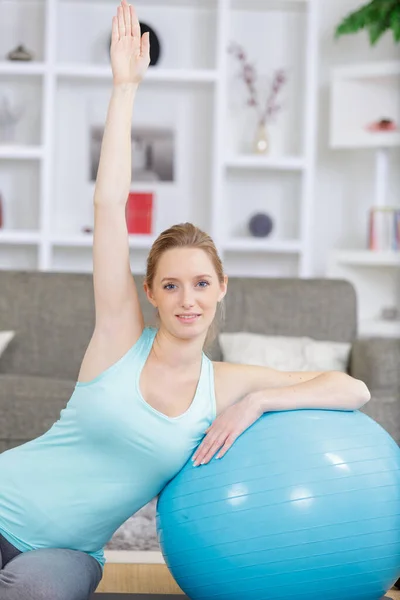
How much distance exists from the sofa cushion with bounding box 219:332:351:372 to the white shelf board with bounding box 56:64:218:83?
73.1 inches

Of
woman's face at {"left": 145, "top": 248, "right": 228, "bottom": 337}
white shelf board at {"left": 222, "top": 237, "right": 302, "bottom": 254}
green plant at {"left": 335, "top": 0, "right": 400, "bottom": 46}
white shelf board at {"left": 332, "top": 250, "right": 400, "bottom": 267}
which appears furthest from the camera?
white shelf board at {"left": 222, "top": 237, "right": 302, "bottom": 254}

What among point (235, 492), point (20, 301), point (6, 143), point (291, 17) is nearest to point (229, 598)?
point (235, 492)

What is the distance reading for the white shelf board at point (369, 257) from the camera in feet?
16.1

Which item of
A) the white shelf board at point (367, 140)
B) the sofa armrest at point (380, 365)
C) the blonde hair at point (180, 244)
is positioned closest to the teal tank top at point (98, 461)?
the blonde hair at point (180, 244)

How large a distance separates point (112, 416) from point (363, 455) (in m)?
0.48

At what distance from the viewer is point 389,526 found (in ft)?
5.65

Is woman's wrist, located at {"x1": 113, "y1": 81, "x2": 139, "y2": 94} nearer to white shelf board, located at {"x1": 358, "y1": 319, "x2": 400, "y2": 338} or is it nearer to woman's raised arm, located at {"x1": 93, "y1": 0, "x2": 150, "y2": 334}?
woman's raised arm, located at {"x1": 93, "y1": 0, "x2": 150, "y2": 334}

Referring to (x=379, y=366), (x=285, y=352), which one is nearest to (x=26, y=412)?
(x=285, y=352)

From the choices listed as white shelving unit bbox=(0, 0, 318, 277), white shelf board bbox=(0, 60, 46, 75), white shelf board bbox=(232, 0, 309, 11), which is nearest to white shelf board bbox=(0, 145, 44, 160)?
white shelving unit bbox=(0, 0, 318, 277)

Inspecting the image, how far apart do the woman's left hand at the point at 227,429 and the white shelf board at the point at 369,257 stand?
3263 mm

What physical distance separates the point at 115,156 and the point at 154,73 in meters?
3.35

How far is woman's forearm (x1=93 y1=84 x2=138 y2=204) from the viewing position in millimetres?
1790

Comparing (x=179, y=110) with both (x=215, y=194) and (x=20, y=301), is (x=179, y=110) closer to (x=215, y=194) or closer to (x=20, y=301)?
(x=215, y=194)

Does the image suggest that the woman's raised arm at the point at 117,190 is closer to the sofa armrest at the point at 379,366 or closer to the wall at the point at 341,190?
the sofa armrest at the point at 379,366
